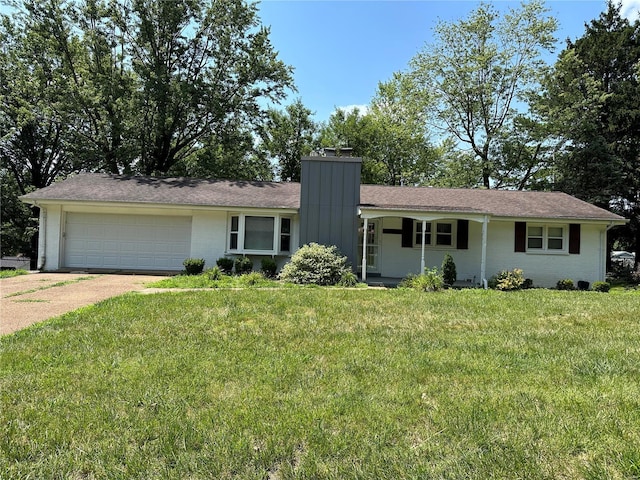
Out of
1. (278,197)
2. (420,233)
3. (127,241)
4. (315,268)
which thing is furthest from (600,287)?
(127,241)

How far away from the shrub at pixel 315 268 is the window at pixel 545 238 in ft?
24.9

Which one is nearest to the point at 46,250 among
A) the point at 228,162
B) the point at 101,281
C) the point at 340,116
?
the point at 101,281

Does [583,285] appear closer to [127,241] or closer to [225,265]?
[225,265]

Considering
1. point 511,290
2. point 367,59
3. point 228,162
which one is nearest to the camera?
point 511,290

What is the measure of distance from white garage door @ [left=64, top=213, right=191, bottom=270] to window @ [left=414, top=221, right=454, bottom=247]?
8850 millimetres

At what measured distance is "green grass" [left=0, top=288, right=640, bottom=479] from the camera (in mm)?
2508

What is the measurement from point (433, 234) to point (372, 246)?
2.36 meters

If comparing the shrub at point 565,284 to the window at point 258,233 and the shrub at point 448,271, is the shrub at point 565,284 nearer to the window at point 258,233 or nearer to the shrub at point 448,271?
the shrub at point 448,271

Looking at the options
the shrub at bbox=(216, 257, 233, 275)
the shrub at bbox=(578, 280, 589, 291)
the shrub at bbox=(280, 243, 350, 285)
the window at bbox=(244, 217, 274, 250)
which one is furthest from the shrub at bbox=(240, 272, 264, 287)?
the shrub at bbox=(578, 280, 589, 291)

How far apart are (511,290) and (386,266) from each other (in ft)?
14.2

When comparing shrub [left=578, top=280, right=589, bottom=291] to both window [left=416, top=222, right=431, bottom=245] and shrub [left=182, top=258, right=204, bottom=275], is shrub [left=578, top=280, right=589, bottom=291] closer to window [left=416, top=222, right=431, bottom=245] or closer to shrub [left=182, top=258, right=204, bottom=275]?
window [left=416, top=222, right=431, bottom=245]

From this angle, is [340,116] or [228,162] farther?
[340,116]

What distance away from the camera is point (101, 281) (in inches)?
444

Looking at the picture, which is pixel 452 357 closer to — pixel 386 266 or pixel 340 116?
pixel 386 266
